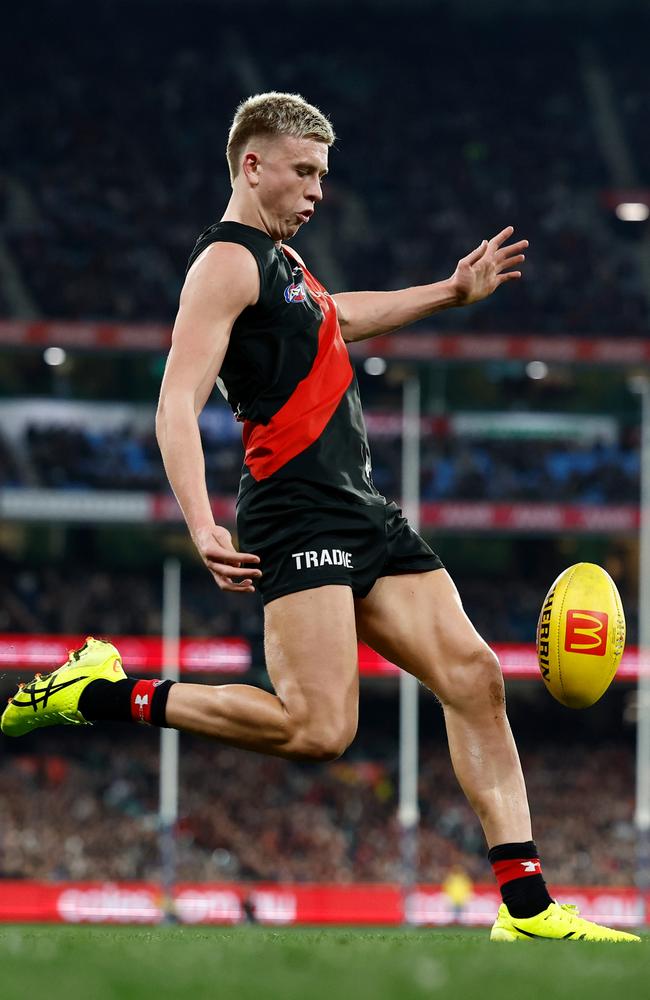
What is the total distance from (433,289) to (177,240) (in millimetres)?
24807

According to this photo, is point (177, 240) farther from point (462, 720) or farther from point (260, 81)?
point (462, 720)

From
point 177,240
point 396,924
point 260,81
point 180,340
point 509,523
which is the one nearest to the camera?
point 180,340

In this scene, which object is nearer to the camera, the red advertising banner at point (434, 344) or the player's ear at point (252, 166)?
the player's ear at point (252, 166)

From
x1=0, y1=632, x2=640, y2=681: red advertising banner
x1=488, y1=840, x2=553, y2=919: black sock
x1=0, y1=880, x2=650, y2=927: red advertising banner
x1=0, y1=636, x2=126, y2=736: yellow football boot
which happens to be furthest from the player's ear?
x1=0, y1=632, x2=640, y2=681: red advertising banner

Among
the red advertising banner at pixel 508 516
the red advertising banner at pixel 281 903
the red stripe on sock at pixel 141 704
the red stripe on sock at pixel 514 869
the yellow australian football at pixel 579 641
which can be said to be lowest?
the red advertising banner at pixel 281 903

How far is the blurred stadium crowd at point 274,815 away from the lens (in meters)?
24.4

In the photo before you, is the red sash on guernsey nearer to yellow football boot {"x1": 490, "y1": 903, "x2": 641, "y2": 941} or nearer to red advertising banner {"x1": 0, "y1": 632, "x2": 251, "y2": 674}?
yellow football boot {"x1": 490, "y1": 903, "x2": 641, "y2": 941}

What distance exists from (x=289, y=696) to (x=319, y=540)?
0.49 meters

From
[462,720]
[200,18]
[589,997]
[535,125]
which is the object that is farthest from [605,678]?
[200,18]

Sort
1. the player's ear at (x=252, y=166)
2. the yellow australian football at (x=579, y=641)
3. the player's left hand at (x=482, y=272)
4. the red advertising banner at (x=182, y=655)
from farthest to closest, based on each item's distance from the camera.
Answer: the red advertising banner at (x=182, y=655)
the player's left hand at (x=482, y=272)
the yellow australian football at (x=579, y=641)
the player's ear at (x=252, y=166)

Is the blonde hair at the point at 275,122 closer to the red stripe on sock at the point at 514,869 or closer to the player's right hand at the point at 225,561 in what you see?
the player's right hand at the point at 225,561

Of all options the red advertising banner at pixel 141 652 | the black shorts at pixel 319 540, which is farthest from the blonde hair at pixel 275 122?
the red advertising banner at pixel 141 652

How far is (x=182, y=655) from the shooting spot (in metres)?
25.6

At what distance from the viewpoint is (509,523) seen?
26703 millimetres
